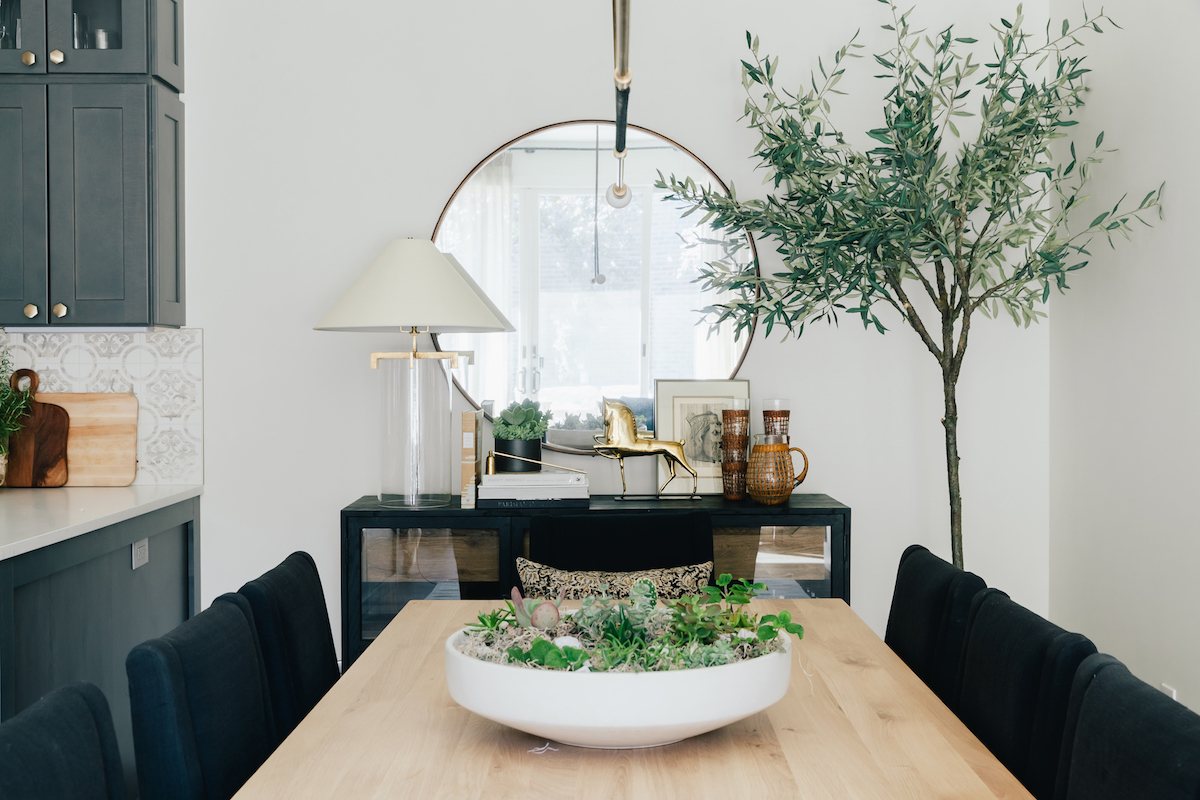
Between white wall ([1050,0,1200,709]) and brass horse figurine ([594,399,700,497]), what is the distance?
125cm

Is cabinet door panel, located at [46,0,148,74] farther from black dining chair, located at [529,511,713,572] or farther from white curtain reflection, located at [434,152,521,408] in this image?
black dining chair, located at [529,511,713,572]

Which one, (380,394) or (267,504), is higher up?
(380,394)

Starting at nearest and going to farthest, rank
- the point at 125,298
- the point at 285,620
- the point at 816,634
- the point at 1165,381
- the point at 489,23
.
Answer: the point at 285,620 → the point at 816,634 → the point at 1165,381 → the point at 125,298 → the point at 489,23

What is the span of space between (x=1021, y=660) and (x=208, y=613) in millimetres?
1250

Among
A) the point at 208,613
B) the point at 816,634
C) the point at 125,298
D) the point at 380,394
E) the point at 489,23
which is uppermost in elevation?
the point at 489,23

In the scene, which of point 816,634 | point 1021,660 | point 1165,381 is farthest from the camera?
point 1165,381

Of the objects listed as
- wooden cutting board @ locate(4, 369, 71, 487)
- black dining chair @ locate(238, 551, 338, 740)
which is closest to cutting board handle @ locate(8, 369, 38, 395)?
wooden cutting board @ locate(4, 369, 71, 487)

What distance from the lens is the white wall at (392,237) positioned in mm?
2914

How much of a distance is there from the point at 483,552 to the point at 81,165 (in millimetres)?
1760

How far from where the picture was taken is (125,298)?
270cm

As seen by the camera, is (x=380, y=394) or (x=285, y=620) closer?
(x=285, y=620)

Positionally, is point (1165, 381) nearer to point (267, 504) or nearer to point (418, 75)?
point (418, 75)

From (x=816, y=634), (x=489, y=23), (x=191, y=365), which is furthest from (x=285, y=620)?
(x=489, y=23)

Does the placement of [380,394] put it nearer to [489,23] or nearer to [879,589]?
[489,23]
